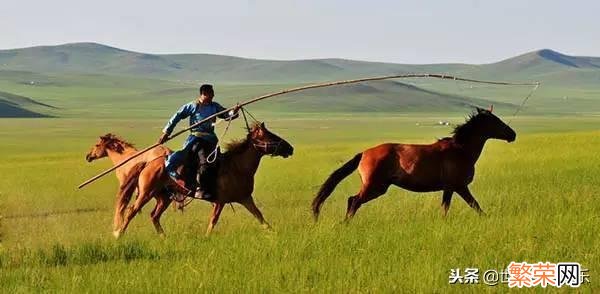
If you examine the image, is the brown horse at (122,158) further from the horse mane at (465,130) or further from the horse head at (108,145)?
the horse mane at (465,130)

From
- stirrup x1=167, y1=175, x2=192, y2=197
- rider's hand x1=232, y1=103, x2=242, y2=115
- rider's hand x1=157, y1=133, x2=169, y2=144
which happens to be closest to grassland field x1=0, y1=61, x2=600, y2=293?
stirrup x1=167, y1=175, x2=192, y2=197

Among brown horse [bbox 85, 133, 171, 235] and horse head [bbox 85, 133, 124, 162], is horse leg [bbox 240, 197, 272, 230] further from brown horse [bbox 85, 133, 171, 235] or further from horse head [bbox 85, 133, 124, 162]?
horse head [bbox 85, 133, 124, 162]

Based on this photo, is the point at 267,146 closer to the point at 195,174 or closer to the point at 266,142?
the point at 266,142

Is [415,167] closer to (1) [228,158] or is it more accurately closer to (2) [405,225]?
(2) [405,225]

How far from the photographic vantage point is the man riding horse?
1195 cm

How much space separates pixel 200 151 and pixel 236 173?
69 cm

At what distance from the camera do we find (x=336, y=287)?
7.70 metres

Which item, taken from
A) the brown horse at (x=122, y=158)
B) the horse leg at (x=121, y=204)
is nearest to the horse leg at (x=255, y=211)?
the brown horse at (x=122, y=158)

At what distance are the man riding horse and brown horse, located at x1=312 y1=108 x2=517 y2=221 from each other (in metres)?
1.96

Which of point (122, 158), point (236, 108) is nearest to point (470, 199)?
point (236, 108)

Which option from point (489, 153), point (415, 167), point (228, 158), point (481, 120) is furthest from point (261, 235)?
point (489, 153)

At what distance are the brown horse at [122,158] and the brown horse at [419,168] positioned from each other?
9.71 feet

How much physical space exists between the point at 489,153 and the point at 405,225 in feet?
66.4

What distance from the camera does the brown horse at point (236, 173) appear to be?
12367 mm
